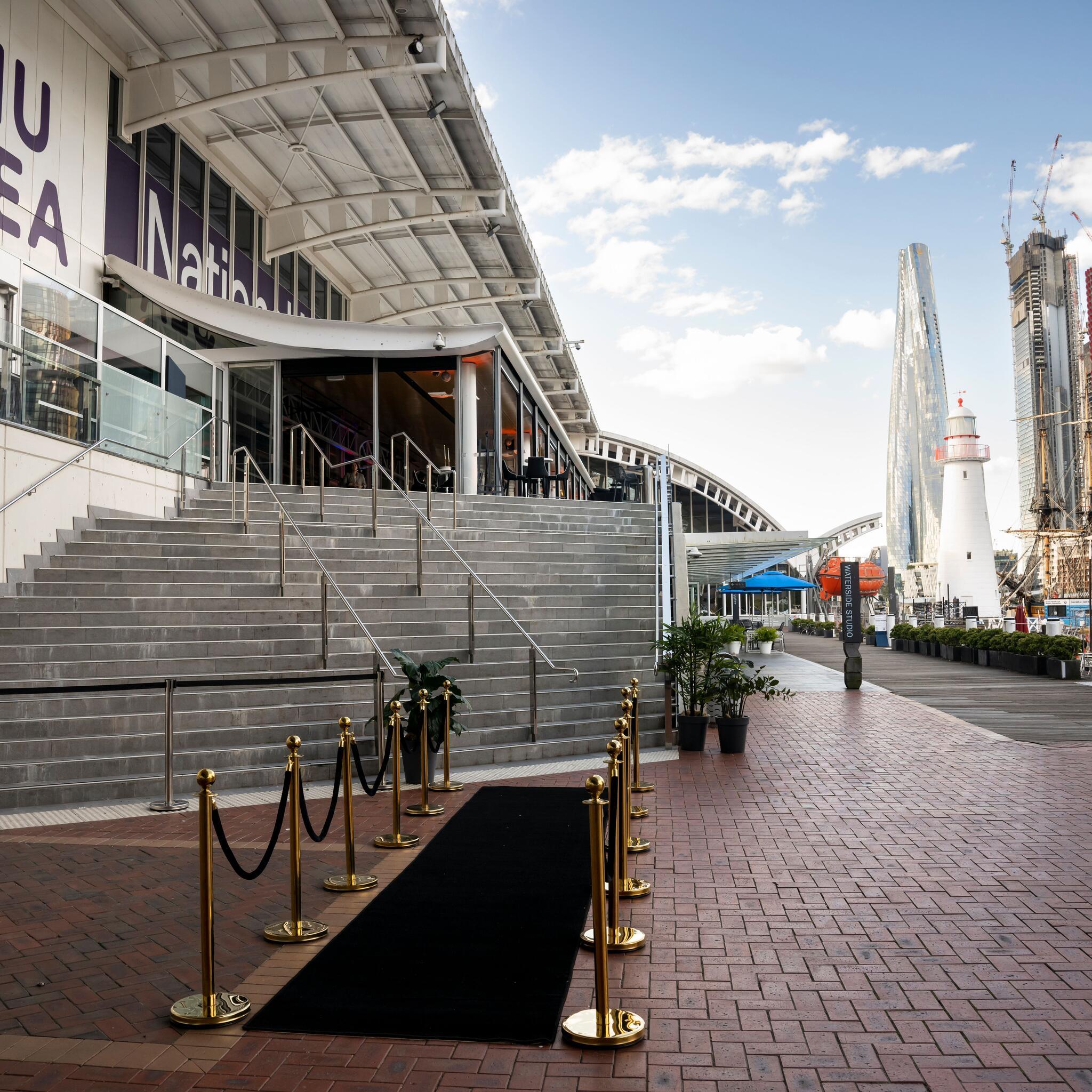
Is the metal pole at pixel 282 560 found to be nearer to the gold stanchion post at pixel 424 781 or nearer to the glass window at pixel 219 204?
the gold stanchion post at pixel 424 781

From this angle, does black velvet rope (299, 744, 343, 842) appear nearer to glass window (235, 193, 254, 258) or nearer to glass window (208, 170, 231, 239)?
glass window (208, 170, 231, 239)

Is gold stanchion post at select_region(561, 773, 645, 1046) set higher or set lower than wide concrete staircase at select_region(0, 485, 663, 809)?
lower

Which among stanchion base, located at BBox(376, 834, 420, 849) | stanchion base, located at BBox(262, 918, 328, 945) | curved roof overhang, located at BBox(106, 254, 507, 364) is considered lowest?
stanchion base, located at BBox(262, 918, 328, 945)

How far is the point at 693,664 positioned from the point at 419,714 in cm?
374

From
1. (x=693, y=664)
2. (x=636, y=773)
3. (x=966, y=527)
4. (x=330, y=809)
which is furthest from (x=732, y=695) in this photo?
(x=966, y=527)

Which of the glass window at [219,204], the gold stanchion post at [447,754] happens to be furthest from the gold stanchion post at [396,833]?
the glass window at [219,204]

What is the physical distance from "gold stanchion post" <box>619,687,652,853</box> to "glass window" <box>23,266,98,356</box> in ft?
31.7

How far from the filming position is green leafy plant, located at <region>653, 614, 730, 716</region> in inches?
432

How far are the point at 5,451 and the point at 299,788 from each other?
27.9 ft

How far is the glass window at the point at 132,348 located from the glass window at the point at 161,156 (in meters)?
4.60

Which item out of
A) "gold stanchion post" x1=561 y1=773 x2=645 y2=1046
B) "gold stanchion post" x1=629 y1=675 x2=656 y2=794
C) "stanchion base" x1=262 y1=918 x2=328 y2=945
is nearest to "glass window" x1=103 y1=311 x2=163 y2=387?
"gold stanchion post" x1=629 y1=675 x2=656 y2=794

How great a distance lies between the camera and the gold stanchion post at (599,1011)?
151 inches

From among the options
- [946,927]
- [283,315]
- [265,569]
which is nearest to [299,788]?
[946,927]

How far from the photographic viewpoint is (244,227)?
22.6 metres
